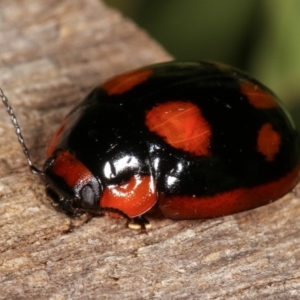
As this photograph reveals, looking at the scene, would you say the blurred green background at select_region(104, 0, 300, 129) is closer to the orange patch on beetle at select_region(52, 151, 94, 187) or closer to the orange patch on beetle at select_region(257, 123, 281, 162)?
the orange patch on beetle at select_region(257, 123, 281, 162)

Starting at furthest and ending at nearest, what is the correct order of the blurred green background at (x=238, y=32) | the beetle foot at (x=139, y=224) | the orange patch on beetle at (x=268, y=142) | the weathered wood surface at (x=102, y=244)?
the blurred green background at (x=238, y=32), the orange patch on beetle at (x=268, y=142), the beetle foot at (x=139, y=224), the weathered wood surface at (x=102, y=244)

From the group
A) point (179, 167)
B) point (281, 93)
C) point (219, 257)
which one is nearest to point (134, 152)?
point (179, 167)

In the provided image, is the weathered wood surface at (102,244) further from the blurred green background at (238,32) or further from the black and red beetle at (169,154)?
the blurred green background at (238,32)

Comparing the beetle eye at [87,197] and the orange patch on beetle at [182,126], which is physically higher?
the orange patch on beetle at [182,126]

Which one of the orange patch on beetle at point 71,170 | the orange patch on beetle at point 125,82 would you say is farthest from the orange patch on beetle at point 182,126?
the orange patch on beetle at point 71,170

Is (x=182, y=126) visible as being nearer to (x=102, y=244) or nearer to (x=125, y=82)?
(x=125, y=82)
